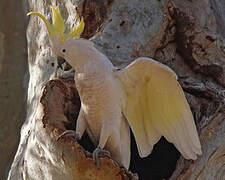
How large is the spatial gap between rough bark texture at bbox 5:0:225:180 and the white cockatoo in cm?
8

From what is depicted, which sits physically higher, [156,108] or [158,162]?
[156,108]

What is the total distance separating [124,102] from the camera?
1.60 m

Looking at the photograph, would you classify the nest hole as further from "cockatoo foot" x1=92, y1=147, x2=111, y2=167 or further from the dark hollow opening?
"cockatoo foot" x1=92, y1=147, x2=111, y2=167

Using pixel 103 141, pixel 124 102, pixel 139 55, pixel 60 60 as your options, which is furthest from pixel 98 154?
pixel 139 55

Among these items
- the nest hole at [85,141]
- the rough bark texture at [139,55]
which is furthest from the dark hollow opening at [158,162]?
the rough bark texture at [139,55]

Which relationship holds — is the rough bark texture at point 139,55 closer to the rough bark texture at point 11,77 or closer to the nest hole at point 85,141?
the nest hole at point 85,141

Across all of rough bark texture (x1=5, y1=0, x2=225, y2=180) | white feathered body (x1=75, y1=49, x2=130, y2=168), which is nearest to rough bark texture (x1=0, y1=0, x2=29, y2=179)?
rough bark texture (x1=5, y1=0, x2=225, y2=180)

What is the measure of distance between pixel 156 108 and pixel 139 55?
29 centimetres

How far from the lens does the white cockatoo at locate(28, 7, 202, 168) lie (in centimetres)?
155

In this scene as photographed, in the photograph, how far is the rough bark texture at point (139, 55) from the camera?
61.2 inches

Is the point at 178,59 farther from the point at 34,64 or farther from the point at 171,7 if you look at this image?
the point at 34,64

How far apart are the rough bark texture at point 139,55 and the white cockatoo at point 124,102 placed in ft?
0.27

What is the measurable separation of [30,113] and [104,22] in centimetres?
46

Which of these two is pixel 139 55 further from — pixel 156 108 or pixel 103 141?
pixel 103 141
